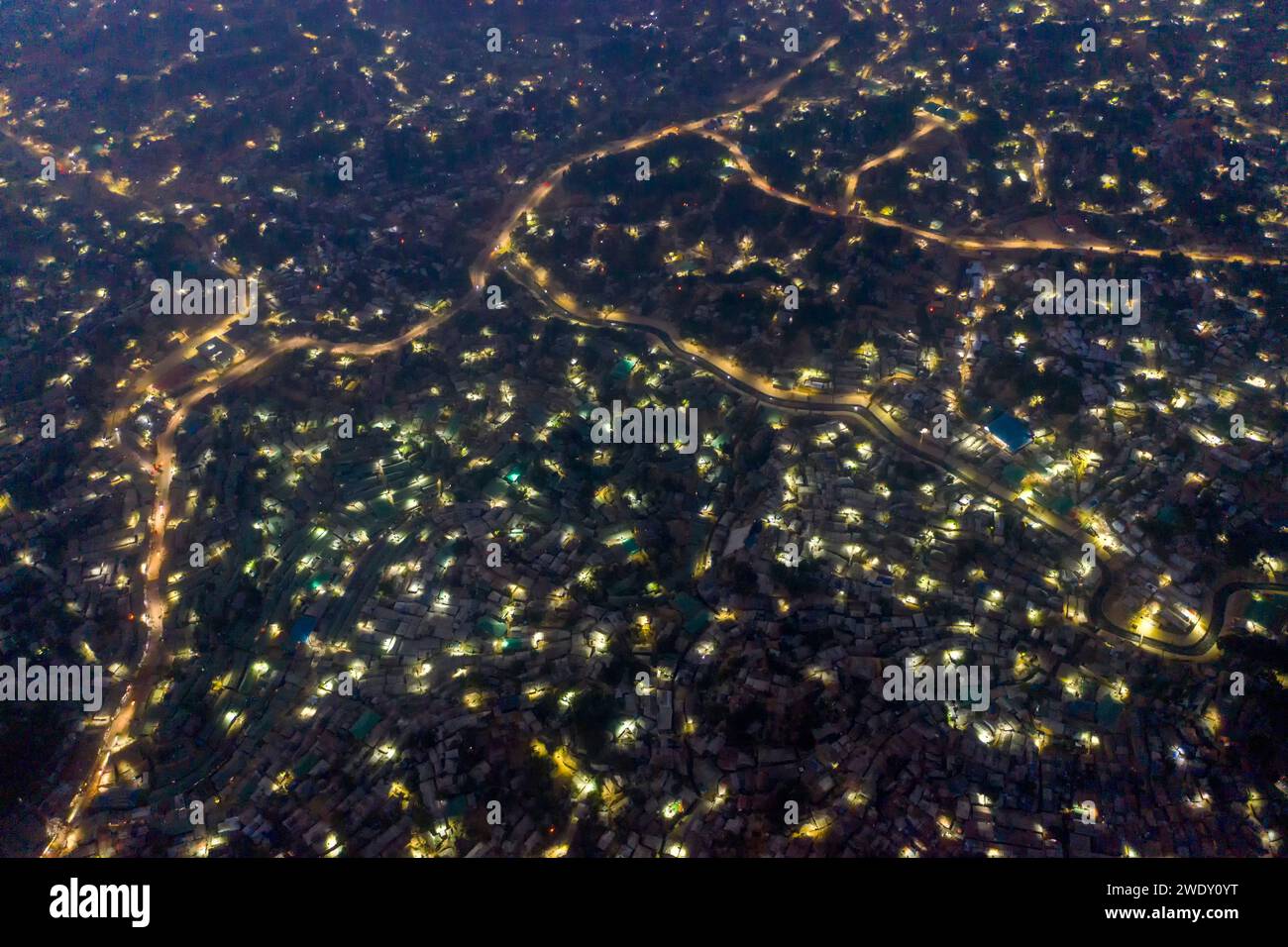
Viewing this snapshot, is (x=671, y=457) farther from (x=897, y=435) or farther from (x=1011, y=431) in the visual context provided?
(x=1011, y=431)

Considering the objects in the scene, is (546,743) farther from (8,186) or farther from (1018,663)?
(8,186)

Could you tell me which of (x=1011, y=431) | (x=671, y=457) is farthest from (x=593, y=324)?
(x=1011, y=431)

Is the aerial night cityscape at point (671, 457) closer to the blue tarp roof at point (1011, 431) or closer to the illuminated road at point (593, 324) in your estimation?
the illuminated road at point (593, 324)

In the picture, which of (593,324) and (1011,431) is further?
(593,324)

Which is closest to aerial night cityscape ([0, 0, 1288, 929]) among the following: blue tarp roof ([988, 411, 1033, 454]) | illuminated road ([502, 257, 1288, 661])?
illuminated road ([502, 257, 1288, 661])

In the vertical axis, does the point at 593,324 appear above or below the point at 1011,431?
below

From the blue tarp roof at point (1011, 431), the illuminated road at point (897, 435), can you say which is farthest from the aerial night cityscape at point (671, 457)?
the blue tarp roof at point (1011, 431)

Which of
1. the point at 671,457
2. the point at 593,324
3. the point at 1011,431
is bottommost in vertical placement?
the point at 671,457
